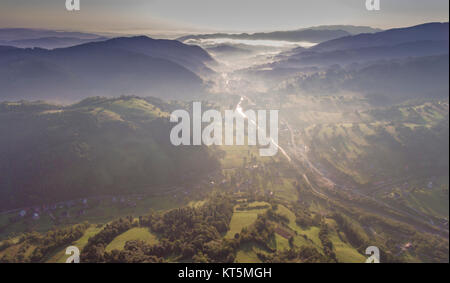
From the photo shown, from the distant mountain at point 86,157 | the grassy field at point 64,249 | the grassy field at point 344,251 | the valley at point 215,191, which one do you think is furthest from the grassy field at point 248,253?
the distant mountain at point 86,157

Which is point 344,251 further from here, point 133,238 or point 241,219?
point 133,238

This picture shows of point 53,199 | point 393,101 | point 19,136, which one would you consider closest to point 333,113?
point 393,101

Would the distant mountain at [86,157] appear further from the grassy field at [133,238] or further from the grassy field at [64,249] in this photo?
the grassy field at [133,238]

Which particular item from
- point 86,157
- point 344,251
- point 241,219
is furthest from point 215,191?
point 86,157

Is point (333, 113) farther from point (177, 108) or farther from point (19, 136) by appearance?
point (19, 136)

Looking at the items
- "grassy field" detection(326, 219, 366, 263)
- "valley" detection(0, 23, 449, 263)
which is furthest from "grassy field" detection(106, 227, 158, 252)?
"grassy field" detection(326, 219, 366, 263)

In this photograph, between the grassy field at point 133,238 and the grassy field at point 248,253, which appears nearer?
the grassy field at point 248,253

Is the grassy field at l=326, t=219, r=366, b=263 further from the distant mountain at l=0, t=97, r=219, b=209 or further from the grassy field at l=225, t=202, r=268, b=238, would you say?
the distant mountain at l=0, t=97, r=219, b=209
